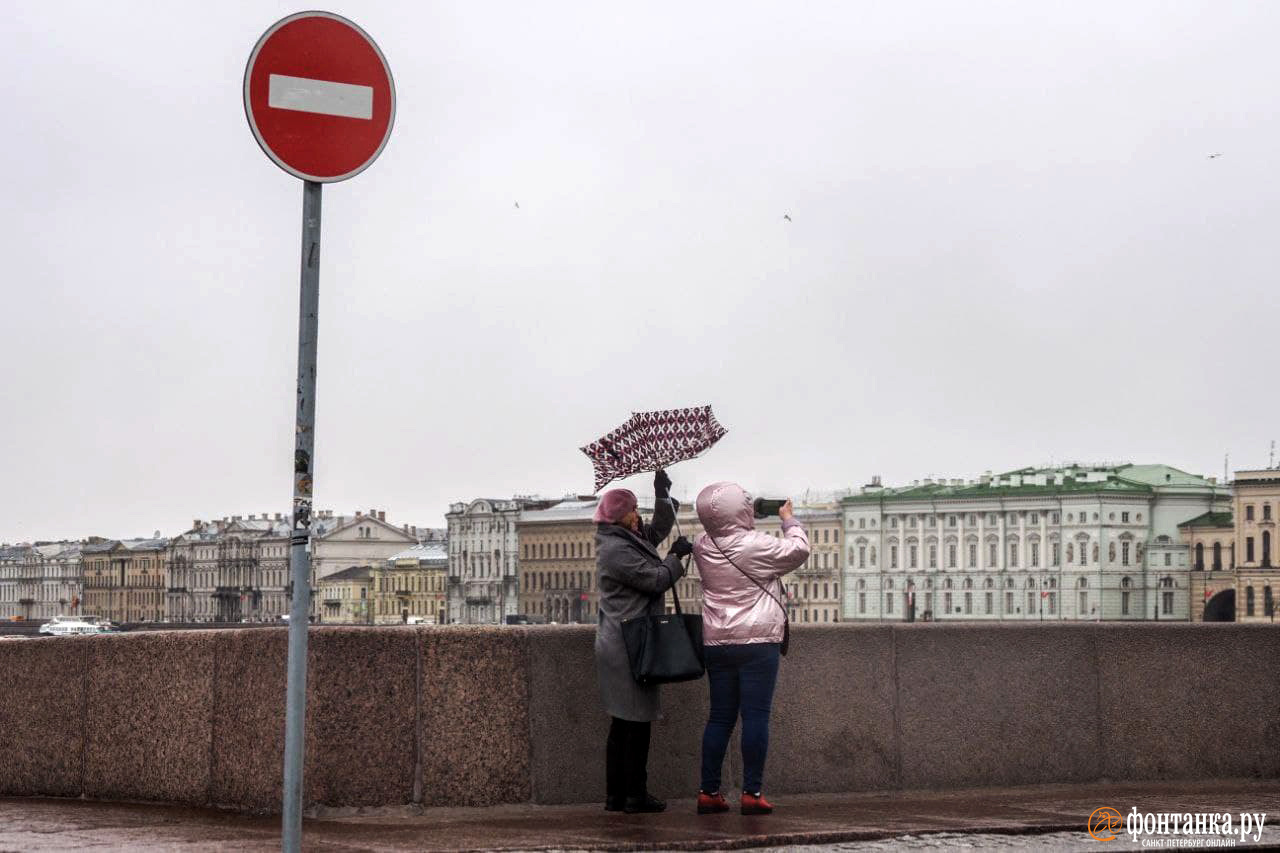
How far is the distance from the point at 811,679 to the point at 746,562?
1348mm

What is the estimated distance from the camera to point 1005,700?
9.99 metres

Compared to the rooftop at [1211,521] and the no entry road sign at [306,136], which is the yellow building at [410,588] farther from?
the no entry road sign at [306,136]

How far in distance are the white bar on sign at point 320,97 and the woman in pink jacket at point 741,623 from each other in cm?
316

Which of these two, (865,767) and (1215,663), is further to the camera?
(1215,663)

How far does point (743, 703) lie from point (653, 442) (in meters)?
1.16

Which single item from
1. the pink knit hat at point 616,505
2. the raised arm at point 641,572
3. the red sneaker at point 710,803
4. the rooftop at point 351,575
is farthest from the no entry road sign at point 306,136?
the rooftop at point 351,575

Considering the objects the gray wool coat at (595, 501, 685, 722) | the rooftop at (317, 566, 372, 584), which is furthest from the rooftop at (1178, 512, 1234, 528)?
the gray wool coat at (595, 501, 685, 722)

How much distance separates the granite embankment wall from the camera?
8.55 meters

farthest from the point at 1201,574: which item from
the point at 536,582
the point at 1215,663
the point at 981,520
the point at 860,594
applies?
the point at 1215,663

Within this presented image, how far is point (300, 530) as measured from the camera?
5430 millimetres

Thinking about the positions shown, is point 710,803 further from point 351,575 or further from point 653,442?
point 351,575

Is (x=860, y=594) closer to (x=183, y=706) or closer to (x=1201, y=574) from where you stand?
(x=1201, y=574)

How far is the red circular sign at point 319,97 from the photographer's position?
5.46 metres

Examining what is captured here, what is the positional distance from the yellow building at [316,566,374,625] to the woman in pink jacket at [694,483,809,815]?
180m
